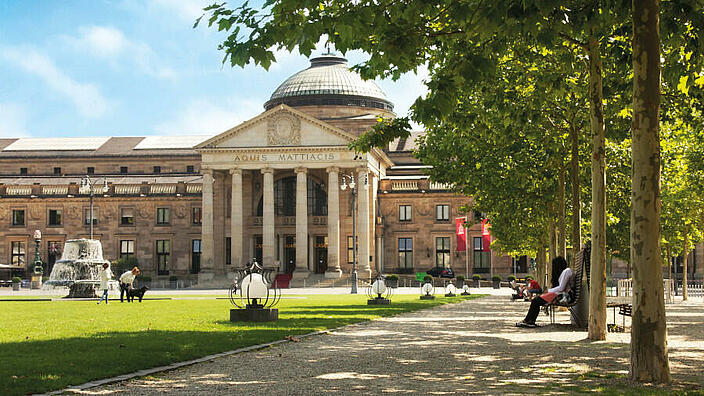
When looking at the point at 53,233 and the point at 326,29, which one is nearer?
the point at 326,29

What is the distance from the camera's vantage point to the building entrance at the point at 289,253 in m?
92.6

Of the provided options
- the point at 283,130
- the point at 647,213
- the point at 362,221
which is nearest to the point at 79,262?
the point at 283,130

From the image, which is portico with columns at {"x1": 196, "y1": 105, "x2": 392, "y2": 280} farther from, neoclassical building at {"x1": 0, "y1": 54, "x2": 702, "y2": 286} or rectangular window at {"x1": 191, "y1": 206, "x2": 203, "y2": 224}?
rectangular window at {"x1": 191, "y1": 206, "x2": 203, "y2": 224}

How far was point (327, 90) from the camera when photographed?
104188 mm

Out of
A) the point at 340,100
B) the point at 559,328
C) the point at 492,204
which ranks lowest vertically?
the point at 559,328

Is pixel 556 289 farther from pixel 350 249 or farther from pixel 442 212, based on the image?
pixel 442 212

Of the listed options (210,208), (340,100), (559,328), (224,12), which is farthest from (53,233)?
(224,12)

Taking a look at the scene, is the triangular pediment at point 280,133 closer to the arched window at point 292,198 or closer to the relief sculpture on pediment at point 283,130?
the relief sculpture on pediment at point 283,130

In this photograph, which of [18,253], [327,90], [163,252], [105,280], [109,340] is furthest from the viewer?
[327,90]

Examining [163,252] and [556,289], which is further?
[163,252]

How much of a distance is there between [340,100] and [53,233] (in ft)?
123

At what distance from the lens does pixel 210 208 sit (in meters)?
88.5

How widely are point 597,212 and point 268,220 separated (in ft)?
229

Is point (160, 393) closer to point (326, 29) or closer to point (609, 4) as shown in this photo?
point (326, 29)
